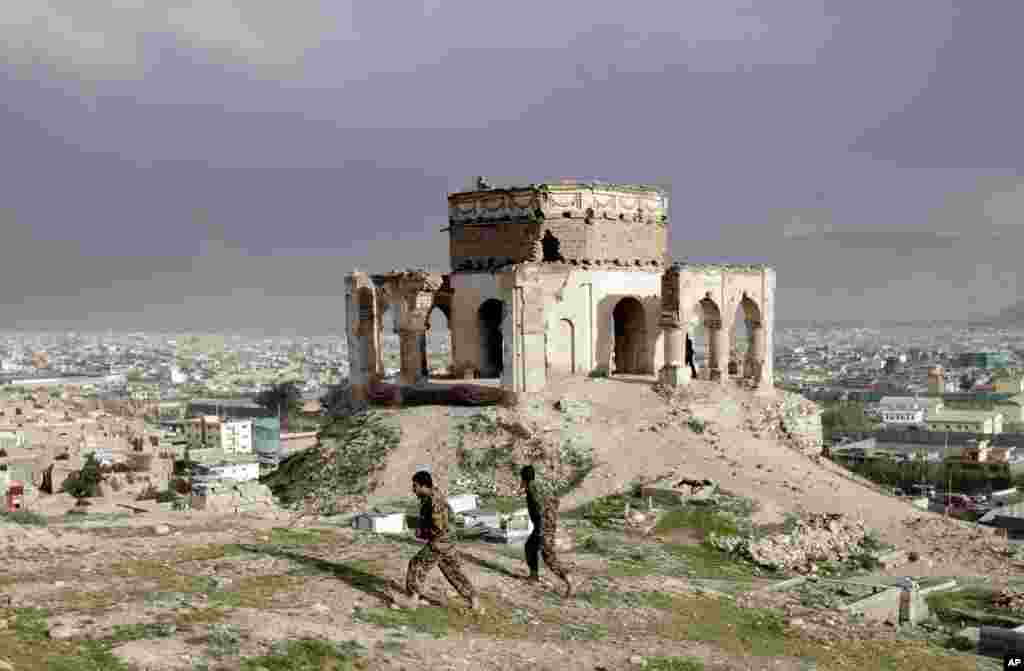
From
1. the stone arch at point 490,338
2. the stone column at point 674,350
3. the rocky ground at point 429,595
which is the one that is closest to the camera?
the rocky ground at point 429,595

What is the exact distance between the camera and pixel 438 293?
85.0 ft

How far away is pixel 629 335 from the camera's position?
26797 mm

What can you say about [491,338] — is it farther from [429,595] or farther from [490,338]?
[429,595]

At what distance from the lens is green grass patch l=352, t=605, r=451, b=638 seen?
955cm

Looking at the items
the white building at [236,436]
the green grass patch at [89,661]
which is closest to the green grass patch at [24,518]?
the green grass patch at [89,661]

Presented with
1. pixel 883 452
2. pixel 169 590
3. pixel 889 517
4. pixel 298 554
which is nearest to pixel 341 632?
pixel 169 590

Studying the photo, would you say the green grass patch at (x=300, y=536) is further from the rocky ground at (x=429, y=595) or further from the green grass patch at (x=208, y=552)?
the green grass patch at (x=208, y=552)

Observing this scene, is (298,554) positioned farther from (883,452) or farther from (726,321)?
(883,452)

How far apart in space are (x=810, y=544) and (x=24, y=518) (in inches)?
454

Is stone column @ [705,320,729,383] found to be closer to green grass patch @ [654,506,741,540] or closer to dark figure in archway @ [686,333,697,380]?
dark figure in archway @ [686,333,697,380]

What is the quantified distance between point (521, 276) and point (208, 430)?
49.7m

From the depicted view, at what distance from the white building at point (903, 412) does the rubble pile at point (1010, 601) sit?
215 feet

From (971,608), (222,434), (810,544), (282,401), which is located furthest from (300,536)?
(282,401)

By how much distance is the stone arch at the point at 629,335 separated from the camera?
26203 mm
